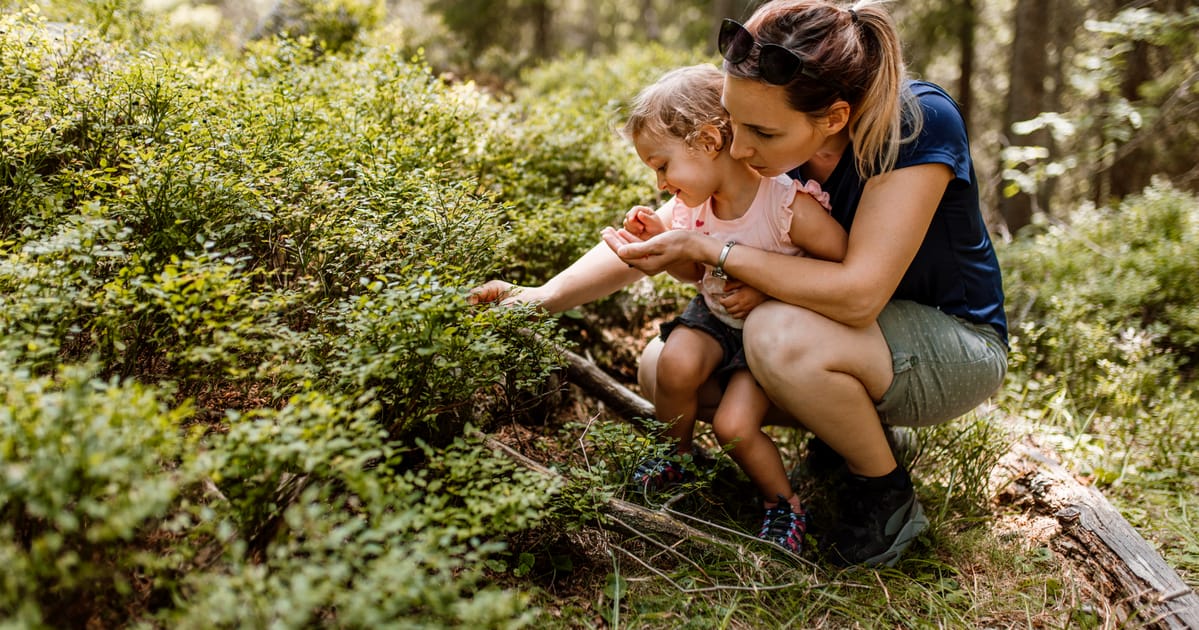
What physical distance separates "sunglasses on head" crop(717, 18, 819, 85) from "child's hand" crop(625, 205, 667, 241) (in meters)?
0.60

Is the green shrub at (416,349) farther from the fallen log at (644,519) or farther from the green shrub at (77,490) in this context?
the green shrub at (77,490)

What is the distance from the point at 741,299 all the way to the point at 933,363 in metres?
0.67

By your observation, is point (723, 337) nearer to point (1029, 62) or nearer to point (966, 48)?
point (1029, 62)

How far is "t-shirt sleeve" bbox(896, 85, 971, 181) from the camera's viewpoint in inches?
94.1

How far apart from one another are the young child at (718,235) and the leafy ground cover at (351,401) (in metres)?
0.18

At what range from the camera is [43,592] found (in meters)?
1.49

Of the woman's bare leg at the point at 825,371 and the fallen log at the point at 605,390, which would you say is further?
the fallen log at the point at 605,390

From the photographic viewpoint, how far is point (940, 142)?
95.0 inches

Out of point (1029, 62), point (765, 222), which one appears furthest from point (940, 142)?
point (1029, 62)

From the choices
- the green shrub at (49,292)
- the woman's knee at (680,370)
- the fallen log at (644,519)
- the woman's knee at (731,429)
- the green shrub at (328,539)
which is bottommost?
the fallen log at (644,519)

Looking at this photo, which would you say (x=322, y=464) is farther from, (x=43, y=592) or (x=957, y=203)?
(x=957, y=203)

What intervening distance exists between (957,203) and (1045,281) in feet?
9.81

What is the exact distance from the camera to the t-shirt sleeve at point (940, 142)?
7.84 feet

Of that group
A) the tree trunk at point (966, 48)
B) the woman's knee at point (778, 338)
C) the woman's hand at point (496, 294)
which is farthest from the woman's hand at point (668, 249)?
the tree trunk at point (966, 48)
